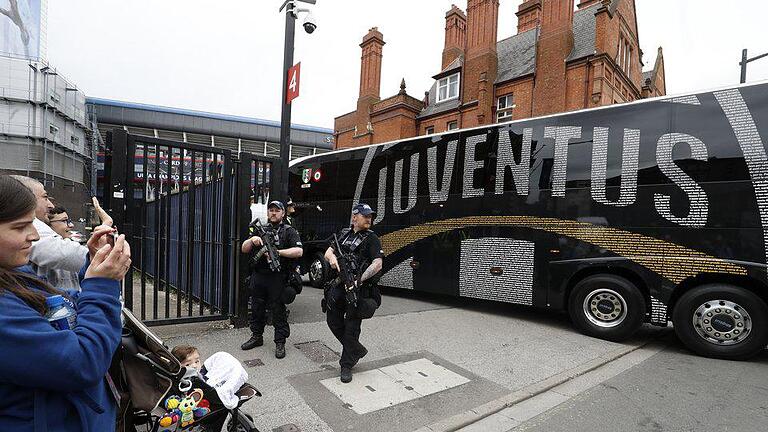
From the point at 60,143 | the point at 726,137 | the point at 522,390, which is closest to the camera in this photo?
the point at 522,390

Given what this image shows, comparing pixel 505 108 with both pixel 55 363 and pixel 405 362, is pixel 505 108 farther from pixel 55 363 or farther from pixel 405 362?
pixel 55 363

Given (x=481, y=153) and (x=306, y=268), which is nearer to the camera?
(x=481, y=153)

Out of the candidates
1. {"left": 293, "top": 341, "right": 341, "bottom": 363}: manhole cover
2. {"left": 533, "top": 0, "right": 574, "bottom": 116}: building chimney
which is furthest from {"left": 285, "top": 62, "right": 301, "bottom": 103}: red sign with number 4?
{"left": 533, "top": 0, "right": 574, "bottom": 116}: building chimney

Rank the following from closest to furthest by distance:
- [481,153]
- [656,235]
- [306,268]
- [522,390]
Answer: [522,390]
[656,235]
[481,153]
[306,268]

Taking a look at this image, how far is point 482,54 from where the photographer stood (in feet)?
67.5

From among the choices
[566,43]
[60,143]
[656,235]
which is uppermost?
[566,43]

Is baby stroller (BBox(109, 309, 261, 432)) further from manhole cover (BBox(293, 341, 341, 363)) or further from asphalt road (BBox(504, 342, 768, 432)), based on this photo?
asphalt road (BBox(504, 342, 768, 432))

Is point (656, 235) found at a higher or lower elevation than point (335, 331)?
higher

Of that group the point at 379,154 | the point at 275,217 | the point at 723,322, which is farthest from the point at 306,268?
the point at 723,322

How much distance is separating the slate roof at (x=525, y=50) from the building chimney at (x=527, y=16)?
889 mm

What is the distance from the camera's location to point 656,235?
17.1 ft

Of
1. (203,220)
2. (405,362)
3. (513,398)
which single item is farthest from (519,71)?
(513,398)

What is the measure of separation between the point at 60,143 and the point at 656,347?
33.3 m

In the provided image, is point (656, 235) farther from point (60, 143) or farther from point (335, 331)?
point (60, 143)
